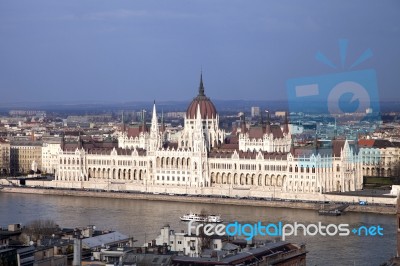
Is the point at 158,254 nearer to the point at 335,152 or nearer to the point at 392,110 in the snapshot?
the point at 335,152

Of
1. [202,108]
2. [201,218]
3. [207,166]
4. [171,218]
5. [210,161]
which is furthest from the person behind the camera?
[202,108]

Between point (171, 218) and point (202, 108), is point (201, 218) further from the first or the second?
point (202, 108)

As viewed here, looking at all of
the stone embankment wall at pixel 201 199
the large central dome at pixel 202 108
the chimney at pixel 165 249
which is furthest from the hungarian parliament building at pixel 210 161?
the chimney at pixel 165 249

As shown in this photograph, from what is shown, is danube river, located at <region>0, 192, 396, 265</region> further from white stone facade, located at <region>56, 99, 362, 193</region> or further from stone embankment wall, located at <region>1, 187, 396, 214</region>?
Result: white stone facade, located at <region>56, 99, 362, 193</region>

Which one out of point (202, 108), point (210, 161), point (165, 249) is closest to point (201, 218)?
point (165, 249)

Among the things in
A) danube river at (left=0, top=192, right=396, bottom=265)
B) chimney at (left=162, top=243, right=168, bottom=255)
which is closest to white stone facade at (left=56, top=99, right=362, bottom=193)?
danube river at (left=0, top=192, right=396, bottom=265)

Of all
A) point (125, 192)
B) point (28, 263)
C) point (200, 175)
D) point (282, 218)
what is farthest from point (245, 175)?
point (28, 263)
